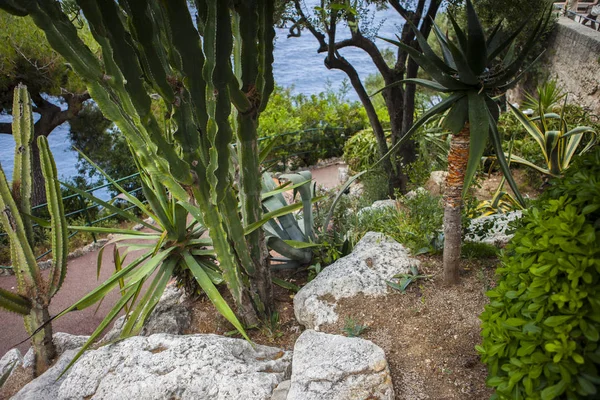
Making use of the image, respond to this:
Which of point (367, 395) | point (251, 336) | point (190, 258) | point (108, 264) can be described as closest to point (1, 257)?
point (108, 264)

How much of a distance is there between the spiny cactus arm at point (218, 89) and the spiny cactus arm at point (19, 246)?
1484mm

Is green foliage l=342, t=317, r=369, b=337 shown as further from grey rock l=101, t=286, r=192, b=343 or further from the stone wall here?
the stone wall

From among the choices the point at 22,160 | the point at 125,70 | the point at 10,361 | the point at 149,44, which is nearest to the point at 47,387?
the point at 10,361

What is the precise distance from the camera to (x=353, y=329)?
243 cm

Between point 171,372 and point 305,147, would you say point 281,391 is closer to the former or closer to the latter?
point 171,372

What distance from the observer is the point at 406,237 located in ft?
10.2

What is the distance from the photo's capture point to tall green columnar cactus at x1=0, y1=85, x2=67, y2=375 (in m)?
2.80

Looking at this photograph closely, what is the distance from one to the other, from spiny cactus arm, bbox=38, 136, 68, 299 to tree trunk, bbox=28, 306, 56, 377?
0.15m

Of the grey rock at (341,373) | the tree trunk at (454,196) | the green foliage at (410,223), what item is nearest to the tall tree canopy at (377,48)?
the green foliage at (410,223)

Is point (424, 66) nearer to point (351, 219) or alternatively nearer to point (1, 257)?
point (351, 219)

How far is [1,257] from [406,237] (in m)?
6.10

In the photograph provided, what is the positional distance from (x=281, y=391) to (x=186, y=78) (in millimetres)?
1509

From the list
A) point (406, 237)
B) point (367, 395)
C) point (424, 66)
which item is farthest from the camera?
point (406, 237)

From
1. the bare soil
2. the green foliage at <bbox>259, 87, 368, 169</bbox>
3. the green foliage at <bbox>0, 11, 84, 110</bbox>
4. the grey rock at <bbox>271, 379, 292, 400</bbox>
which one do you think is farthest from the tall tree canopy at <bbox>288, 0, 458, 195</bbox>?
the green foliage at <bbox>0, 11, 84, 110</bbox>
